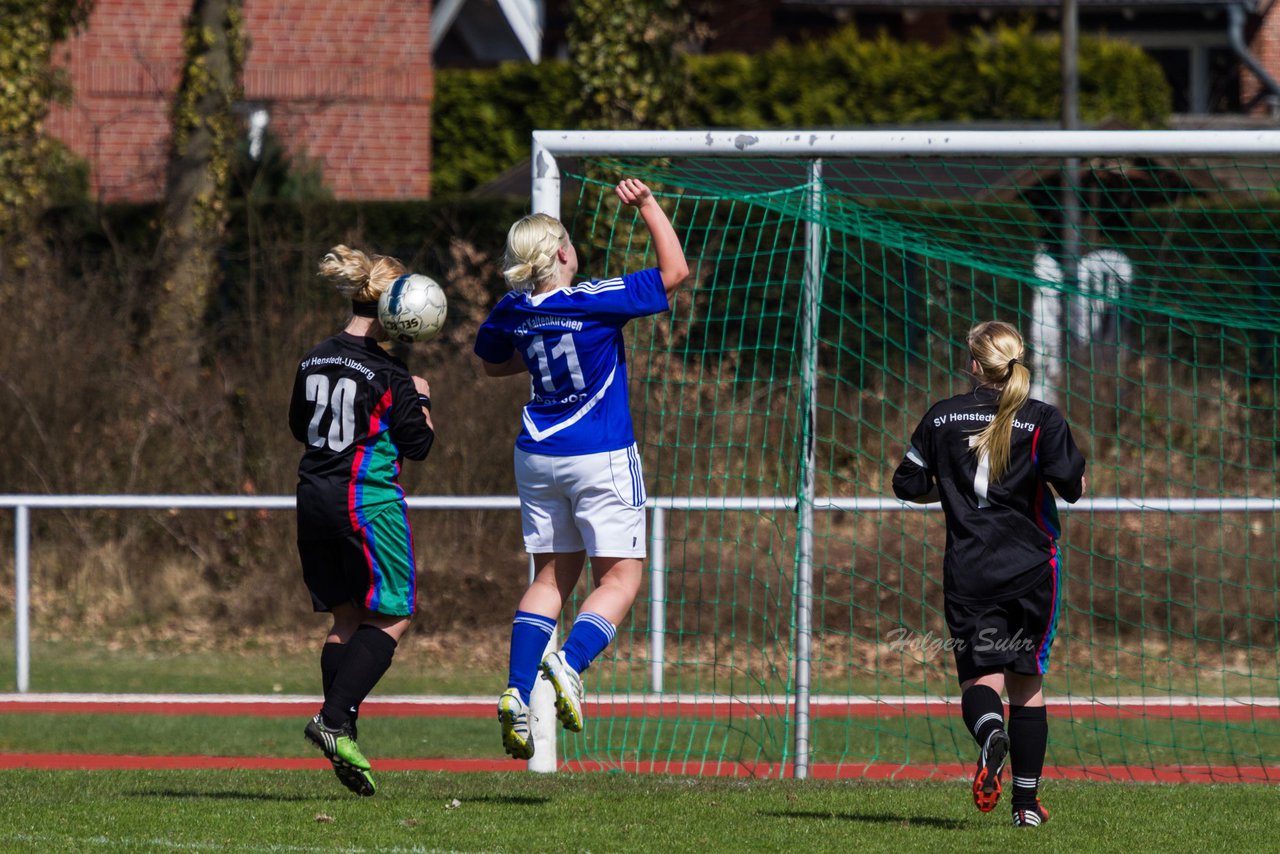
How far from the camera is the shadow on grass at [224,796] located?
6.09 meters

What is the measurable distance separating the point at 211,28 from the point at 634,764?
388 inches

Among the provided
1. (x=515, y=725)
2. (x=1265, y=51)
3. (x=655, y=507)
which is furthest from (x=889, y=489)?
(x=1265, y=51)

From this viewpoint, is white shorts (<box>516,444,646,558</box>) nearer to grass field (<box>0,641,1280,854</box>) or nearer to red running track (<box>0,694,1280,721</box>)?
grass field (<box>0,641,1280,854</box>)

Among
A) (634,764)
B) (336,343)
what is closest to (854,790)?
(634,764)

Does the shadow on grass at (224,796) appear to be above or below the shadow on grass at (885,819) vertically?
below

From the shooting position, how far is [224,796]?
243 inches

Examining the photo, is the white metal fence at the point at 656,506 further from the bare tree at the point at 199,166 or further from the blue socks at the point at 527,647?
the bare tree at the point at 199,166

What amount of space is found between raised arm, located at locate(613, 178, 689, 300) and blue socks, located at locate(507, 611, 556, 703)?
49.1 inches

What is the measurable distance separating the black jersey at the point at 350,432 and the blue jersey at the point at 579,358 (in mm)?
460

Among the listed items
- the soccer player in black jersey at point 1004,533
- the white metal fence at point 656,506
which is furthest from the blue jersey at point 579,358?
the white metal fence at point 656,506

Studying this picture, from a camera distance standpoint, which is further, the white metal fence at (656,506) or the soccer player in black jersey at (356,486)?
the white metal fence at (656,506)

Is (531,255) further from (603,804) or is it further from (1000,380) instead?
(603,804)

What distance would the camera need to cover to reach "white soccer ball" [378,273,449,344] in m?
5.76

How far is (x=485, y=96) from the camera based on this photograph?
988 inches
